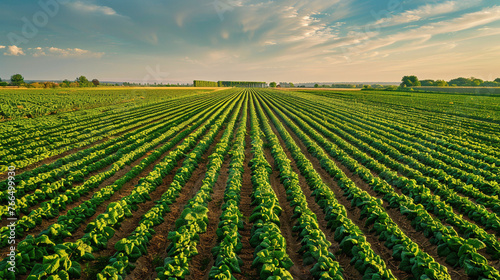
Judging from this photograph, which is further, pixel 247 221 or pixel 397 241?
pixel 247 221

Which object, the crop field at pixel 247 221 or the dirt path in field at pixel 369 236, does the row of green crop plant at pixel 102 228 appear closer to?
the crop field at pixel 247 221

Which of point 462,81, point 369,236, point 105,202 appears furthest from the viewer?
point 462,81

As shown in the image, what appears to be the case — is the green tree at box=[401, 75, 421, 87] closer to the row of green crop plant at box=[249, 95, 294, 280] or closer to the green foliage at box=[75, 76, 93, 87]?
the row of green crop plant at box=[249, 95, 294, 280]

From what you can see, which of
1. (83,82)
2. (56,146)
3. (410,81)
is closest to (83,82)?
(83,82)

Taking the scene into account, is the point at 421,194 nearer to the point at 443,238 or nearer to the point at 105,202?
the point at 443,238

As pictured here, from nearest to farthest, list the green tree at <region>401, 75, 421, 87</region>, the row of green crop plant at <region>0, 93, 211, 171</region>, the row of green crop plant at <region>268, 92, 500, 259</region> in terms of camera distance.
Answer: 1. the row of green crop plant at <region>268, 92, 500, 259</region>
2. the row of green crop plant at <region>0, 93, 211, 171</region>
3. the green tree at <region>401, 75, 421, 87</region>

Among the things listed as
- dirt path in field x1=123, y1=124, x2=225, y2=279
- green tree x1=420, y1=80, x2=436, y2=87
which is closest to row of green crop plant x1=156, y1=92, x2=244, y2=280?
dirt path in field x1=123, y1=124, x2=225, y2=279

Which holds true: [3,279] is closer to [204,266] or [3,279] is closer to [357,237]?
[204,266]

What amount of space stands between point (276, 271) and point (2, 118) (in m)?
39.3

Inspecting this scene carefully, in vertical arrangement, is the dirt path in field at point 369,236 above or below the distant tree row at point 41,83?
below

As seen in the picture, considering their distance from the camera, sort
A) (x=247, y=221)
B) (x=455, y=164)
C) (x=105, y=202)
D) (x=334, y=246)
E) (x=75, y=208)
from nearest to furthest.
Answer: (x=334, y=246) < (x=75, y=208) < (x=247, y=221) < (x=105, y=202) < (x=455, y=164)

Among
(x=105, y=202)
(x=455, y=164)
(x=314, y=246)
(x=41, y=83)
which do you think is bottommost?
(x=105, y=202)

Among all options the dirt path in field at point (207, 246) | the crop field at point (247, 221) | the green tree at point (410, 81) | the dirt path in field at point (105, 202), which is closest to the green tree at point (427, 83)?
the green tree at point (410, 81)

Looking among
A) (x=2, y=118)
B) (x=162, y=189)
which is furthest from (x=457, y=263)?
(x=2, y=118)
